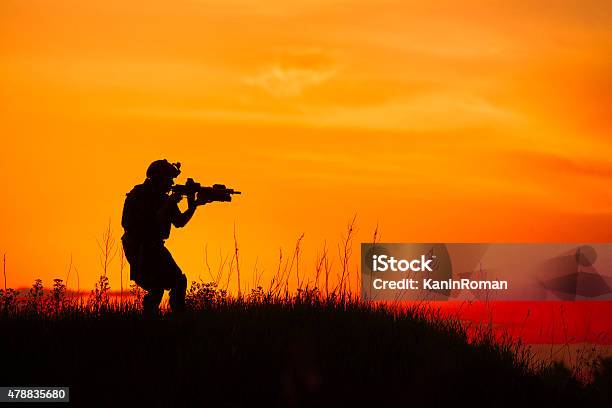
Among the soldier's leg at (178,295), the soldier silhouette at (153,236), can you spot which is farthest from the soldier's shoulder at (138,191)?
the soldier's leg at (178,295)

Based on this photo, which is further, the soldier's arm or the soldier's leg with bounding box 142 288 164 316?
the soldier's arm

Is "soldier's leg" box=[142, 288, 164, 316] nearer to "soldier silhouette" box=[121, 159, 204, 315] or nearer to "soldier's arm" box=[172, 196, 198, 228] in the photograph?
"soldier silhouette" box=[121, 159, 204, 315]

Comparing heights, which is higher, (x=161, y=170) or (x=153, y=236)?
(x=161, y=170)

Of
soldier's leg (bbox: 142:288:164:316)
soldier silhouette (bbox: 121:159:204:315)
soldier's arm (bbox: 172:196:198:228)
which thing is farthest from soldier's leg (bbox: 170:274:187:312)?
soldier's arm (bbox: 172:196:198:228)

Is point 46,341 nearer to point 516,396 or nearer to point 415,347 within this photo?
point 415,347

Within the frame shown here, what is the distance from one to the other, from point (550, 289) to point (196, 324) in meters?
12.5

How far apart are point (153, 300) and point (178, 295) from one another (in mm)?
361

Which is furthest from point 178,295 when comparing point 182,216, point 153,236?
point 182,216

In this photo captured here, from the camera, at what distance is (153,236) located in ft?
38.9

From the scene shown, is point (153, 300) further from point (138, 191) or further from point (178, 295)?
point (138, 191)

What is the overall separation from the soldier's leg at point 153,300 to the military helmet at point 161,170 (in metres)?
1.56

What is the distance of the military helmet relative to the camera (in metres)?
12.0

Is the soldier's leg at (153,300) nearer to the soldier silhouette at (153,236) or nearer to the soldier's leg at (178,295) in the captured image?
the soldier silhouette at (153,236)

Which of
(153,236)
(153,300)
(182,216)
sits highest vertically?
(182,216)
